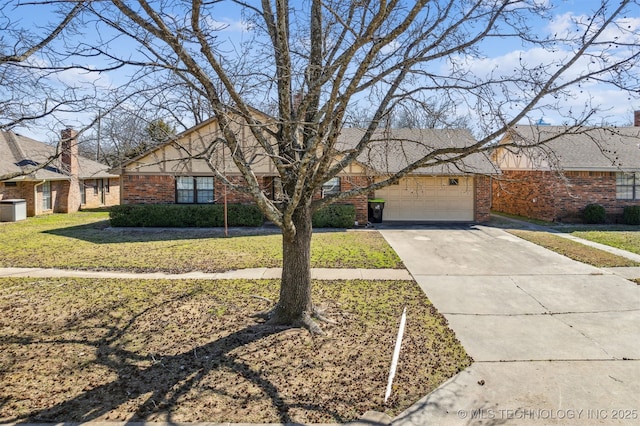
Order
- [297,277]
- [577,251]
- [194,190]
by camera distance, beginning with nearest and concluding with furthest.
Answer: [297,277]
[577,251]
[194,190]

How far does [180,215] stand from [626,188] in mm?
18496

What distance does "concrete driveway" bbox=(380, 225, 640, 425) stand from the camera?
4.03m

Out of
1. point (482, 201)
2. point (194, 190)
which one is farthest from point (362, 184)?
point (194, 190)

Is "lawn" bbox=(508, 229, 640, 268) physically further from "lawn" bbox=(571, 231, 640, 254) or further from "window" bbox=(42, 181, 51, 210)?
"window" bbox=(42, 181, 51, 210)

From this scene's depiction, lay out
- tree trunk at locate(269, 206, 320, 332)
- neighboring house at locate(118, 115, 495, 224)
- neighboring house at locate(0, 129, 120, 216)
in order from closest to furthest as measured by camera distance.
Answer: tree trunk at locate(269, 206, 320, 332) → neighboring house at locate(118, 115, 495, 224) → neighboring house at locate(0, 129, 120, 216)

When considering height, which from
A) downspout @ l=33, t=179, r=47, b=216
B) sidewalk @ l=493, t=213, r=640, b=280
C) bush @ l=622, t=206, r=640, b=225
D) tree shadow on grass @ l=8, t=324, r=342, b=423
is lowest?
tree shadow on grass @ l=8, t=324, r=342, b=423

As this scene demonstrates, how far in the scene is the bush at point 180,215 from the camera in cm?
1697

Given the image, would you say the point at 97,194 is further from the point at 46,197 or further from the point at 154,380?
the point at 154,380

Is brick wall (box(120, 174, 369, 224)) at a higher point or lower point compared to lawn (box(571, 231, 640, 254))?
higher

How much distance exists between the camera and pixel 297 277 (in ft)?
19.5

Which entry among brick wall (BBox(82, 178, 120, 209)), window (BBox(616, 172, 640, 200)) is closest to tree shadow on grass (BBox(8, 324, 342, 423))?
window (BBox(616, 172, 640, 200))

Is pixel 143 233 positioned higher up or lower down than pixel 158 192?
lower down

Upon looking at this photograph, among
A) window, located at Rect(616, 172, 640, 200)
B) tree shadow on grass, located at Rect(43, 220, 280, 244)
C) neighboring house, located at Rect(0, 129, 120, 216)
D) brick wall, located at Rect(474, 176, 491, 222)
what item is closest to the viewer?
tree shadow on grass, located at Rect(43, 220, 280, 244)

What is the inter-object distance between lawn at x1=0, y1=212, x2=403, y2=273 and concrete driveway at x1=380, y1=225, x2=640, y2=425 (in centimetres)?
197
